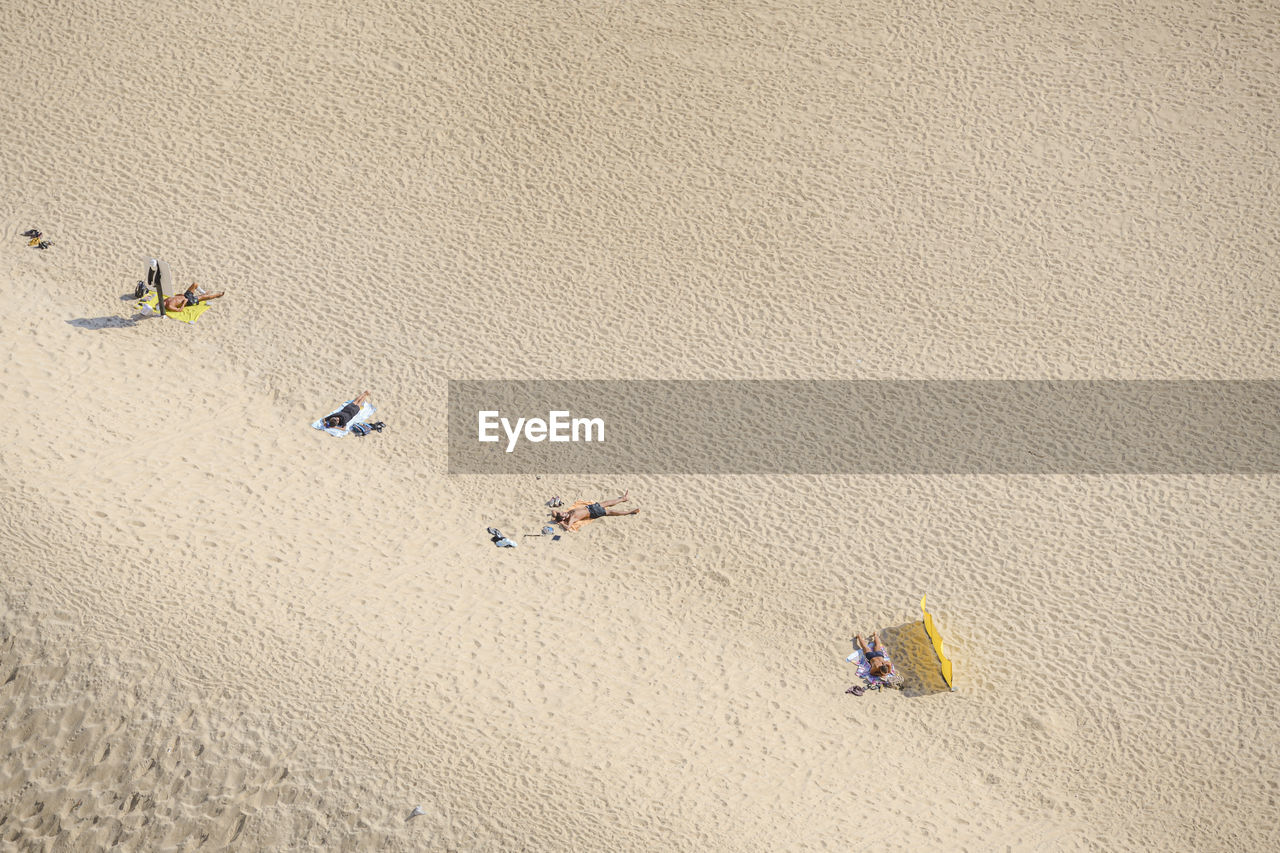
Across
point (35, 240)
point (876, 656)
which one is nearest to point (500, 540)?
point (876, 656)

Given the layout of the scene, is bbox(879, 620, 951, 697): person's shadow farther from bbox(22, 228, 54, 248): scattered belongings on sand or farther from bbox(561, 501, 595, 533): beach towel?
bbox(22, 228, 54, 248): scattered belongings on sand

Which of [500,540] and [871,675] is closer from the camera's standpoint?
[871,675]

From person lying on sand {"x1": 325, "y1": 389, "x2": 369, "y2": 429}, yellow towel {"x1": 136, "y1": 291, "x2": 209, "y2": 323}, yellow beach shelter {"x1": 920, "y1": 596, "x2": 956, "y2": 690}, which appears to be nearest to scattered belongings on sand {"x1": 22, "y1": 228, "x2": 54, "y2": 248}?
yellow towel {"x1": 136, "y1": 291, "x2": 209, "y2": 323}

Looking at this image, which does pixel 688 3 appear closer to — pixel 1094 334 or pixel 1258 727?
pixel 1094 334

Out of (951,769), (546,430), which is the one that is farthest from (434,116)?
(951,769)

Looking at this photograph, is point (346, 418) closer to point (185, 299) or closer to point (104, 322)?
point (185, 299)
